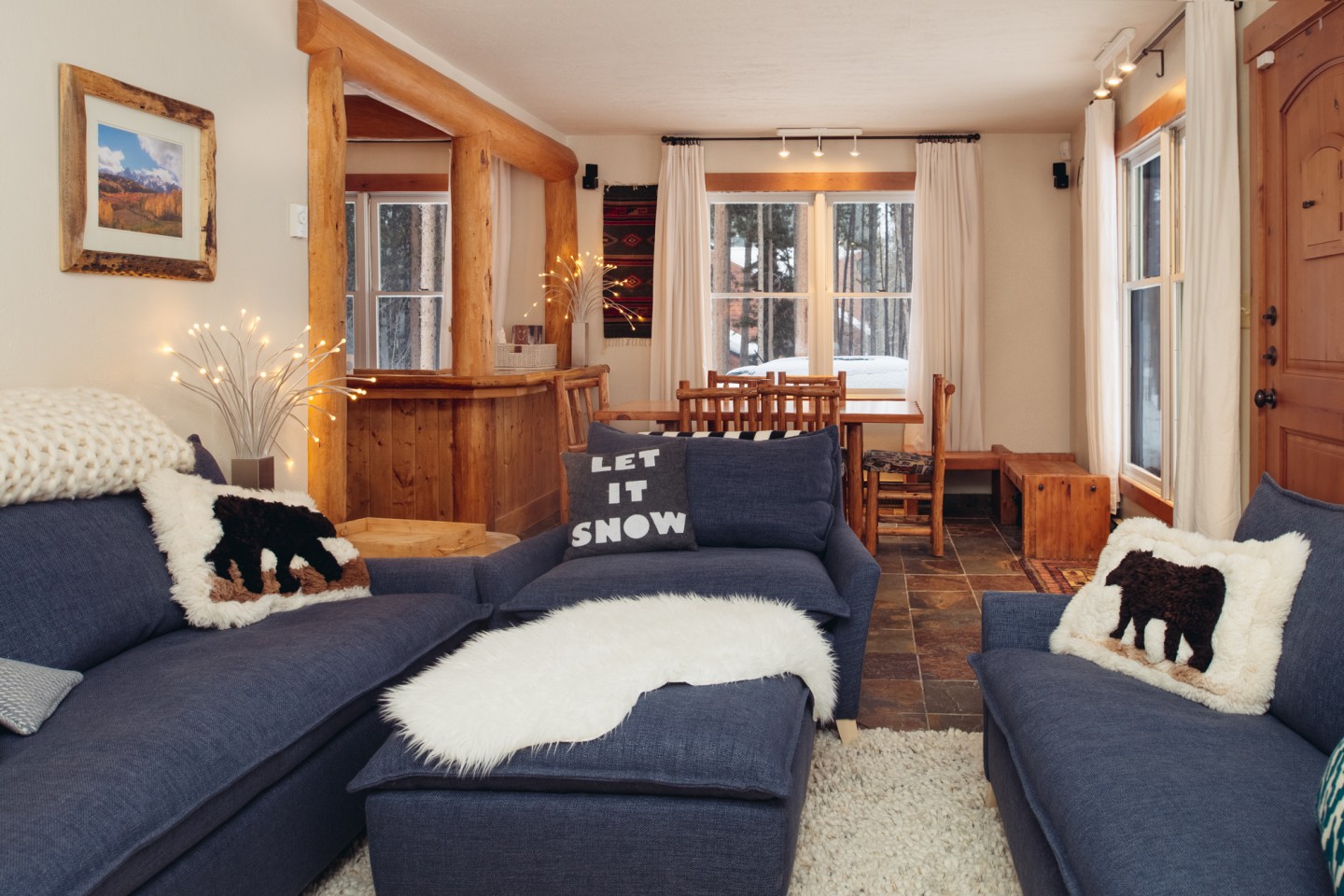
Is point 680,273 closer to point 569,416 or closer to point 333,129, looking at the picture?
point 569,416

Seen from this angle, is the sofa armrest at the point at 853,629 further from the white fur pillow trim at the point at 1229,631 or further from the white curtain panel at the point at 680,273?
the white curtain panel at the point at 680,273

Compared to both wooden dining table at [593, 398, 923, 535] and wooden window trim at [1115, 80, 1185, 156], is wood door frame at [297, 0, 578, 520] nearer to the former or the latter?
wooden dining table at [593, 398, 923, 535]

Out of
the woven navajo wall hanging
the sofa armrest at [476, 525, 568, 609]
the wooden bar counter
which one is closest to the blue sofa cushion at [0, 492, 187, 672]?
the sofa armrest at [476, 525, 568, 609]

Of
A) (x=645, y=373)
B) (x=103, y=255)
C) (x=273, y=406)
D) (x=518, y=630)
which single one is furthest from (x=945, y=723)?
(x=645, y=373)

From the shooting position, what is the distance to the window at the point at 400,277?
293 inches

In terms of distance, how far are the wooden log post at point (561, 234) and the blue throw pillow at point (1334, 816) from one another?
20.4ft

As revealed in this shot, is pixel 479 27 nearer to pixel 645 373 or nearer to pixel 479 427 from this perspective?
pixel 479 427

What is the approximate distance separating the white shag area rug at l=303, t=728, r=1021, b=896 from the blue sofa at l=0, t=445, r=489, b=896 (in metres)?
0.29

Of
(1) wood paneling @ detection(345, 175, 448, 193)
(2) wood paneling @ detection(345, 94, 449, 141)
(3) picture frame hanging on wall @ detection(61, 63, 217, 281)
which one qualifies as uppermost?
(2) wood paneling @ detection(345, 94, 449, 141)

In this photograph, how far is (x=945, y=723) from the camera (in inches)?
126

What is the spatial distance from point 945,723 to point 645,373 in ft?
15.7

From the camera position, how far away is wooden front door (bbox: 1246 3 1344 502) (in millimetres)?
3363

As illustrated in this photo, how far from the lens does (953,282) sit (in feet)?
23.6

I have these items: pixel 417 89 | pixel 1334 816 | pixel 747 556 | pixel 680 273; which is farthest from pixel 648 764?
pixel 680 273
